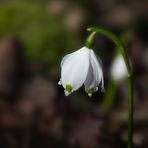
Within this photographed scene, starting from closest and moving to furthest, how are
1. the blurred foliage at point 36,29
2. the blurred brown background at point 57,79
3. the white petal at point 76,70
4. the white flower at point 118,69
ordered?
the white petal at point 76,70
the blurred brown background at point 57,79
the white flower at point 118,69
the blurred foliage at point 36,29

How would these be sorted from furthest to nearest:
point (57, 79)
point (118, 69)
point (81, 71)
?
point (57, 79)
point (118, 69)
point (81, 71)

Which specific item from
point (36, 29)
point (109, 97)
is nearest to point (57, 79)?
point (109, 97)

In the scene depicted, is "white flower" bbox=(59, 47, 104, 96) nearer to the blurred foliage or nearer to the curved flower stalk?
the curved flower stalk

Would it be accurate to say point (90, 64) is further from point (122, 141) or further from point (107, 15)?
point (107, 15)

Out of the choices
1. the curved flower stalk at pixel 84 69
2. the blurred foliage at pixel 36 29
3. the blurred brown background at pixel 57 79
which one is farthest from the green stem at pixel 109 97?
the curved flower stalk at pixel 84 69

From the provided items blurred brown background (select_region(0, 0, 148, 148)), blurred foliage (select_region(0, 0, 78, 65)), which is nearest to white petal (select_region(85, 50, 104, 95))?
blurred brown background (select_region(0, 0, 148, 148))

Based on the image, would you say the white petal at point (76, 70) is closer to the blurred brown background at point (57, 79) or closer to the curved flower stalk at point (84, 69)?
the curved flower stalk at point (84, 69)

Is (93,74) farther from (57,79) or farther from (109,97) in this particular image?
(57,79)
